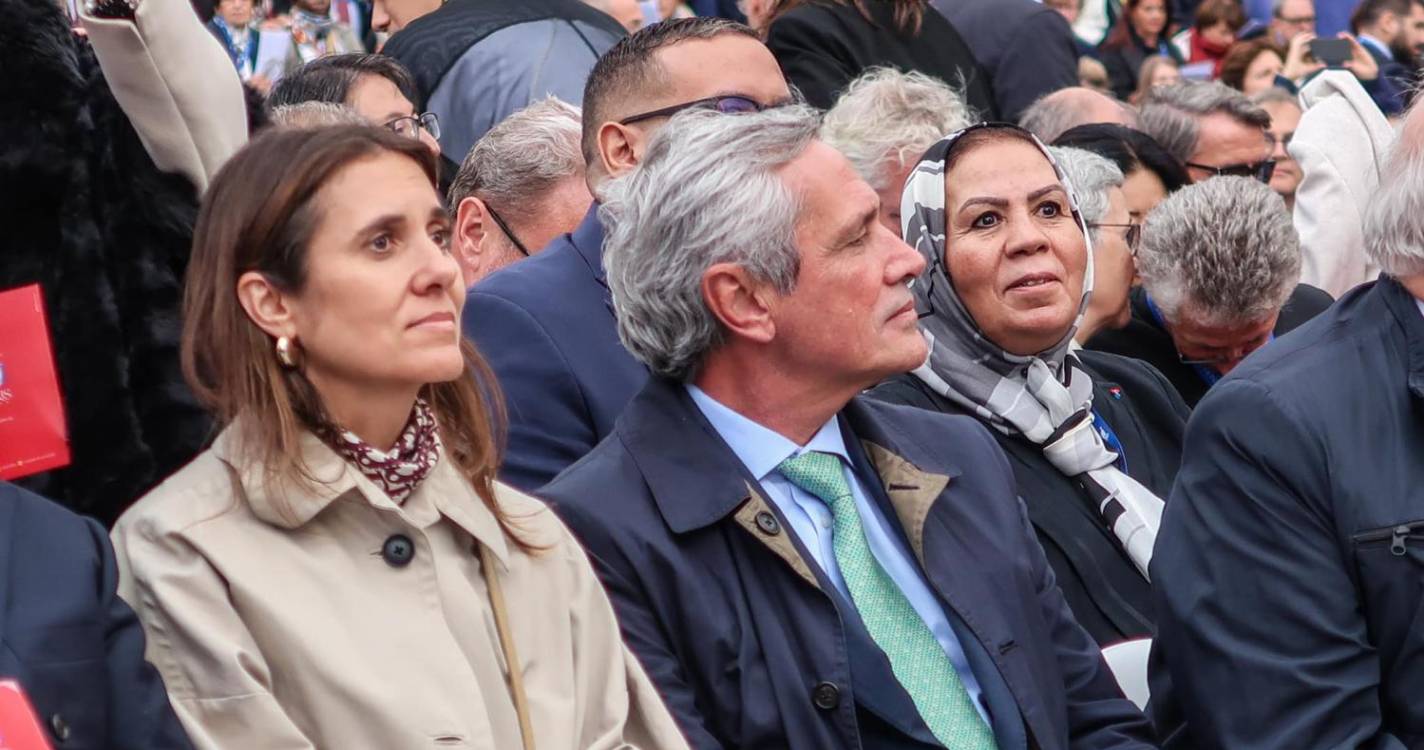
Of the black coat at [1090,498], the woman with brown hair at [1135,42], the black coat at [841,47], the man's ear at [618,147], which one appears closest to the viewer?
the black coat at [1090,498]

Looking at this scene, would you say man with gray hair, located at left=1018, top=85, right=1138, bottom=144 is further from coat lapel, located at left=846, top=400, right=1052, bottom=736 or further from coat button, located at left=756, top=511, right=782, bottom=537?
coat button, located at left=756, top=511, right=782, bottom=537

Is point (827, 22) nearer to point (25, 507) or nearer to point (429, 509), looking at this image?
point (429, 509)

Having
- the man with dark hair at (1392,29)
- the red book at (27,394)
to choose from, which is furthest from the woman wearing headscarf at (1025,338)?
the man with dark hair at (1392,29)

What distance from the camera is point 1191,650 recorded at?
10.9 ft

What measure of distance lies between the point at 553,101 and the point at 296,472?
2.61 metres

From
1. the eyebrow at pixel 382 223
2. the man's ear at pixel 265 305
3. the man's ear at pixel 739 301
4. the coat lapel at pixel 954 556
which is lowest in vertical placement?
the coat lapel at pixel 954 556

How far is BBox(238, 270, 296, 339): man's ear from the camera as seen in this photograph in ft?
8.98

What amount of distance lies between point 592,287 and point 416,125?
4.20 feet

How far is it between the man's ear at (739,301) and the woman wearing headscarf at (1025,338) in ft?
3.20

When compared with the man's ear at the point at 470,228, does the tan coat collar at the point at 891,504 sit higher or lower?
higher

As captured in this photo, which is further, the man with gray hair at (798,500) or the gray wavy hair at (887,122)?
the gray wavy hair at (887,122)

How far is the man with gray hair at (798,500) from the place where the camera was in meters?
3.14

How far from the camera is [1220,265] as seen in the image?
507 cm

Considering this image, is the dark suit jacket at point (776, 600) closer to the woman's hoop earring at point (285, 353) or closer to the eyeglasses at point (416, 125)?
the woman's hoop earring at point (285, 353)
